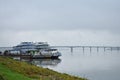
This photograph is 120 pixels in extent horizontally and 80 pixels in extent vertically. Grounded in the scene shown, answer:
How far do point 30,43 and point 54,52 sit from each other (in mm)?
15166

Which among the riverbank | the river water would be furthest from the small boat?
the riverbank

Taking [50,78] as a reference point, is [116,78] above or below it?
below

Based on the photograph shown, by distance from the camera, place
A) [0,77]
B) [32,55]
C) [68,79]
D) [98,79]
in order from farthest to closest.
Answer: [32,55] → [98,79] → [68,79] → [0,77]

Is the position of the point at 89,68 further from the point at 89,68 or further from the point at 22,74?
the point at 22,74

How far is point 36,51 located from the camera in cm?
9400

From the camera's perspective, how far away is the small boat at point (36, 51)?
3620 inches

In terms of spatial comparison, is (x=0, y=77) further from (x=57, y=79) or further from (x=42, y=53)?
(x=42, y=53)

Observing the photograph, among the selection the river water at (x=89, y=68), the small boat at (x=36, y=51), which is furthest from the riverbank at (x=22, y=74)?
the small boat at (x=36, y=51)

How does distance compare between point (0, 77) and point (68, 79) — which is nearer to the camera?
point (0, 77)

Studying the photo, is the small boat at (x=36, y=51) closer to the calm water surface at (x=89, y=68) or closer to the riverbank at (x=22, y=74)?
the calm water surface at (x=89, y=68)

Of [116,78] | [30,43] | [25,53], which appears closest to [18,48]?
[30,43]

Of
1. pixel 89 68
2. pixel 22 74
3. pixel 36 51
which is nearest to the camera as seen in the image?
pixel 22 74

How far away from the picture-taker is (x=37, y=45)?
346 ft

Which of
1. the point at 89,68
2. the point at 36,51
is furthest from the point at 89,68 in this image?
the point at 36,51
